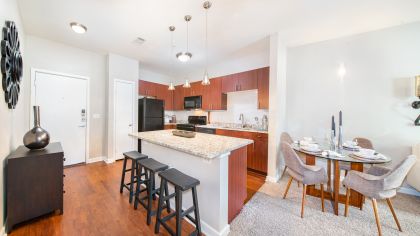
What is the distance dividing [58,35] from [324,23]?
4704 mm

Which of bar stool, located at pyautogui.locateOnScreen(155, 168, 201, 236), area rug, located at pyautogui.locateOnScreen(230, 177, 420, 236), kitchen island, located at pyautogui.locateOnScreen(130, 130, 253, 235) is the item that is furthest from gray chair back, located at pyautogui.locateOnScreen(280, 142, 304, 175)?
bar stool, located at pyautogui.locateOnScreen(155, 168, 201, 236)

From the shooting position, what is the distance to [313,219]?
1.86 metres

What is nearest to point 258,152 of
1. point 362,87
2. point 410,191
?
point 362,87

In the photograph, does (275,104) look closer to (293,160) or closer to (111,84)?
(293,160)

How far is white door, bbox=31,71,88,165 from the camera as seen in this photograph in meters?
3.15

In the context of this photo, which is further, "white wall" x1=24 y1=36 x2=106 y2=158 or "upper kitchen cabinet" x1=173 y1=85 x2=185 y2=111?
"upper kitchen cabinet" x1=173 y1=85 x2=185 y2=111

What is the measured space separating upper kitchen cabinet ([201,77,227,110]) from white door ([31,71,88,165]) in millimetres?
2940

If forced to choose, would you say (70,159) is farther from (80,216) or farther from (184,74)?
(184,74)

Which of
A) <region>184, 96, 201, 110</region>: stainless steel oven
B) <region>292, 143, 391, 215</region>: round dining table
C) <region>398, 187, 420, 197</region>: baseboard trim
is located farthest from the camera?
<region>184, 96, 201, 110</region>: stainless steel oven

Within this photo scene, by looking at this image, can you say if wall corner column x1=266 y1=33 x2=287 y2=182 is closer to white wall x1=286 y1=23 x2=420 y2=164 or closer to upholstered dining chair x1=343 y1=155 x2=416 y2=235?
white wall x1=286 y1=23 x2=420 y2=164

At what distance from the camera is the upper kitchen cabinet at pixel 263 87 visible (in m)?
3.37

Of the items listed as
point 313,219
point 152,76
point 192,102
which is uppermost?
point 152,76

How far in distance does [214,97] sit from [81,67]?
3247mm

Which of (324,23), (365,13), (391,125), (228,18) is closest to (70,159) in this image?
(228,18)
